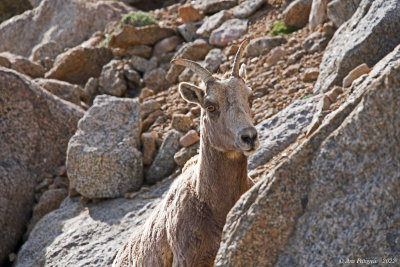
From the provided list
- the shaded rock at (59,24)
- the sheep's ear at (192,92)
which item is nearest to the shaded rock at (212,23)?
the shaded rock at (59,24)

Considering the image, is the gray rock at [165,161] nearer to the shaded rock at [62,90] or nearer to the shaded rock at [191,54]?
the shaded rock at [191,54]

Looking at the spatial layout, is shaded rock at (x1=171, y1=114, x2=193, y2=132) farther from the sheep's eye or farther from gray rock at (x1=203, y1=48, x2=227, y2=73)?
the sheep's eye

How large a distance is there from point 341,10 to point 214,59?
340 cm

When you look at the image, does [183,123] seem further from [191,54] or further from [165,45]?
[165,45]

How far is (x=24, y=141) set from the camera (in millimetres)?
12180

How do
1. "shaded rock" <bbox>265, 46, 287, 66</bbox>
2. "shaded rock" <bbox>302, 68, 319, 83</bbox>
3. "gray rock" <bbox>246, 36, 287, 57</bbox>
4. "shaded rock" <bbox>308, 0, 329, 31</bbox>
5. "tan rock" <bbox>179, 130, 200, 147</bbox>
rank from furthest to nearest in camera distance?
"gray rock" <bbox>246, 36, 287, 57</bbox> → "shaded rock" <bbox>308, 0, 329, 31</bbox> → "shaded rock" <bbox>265, 46, 287, 66</bbox> → "shaded rock" <bbox>302, 68, 319, 83</bbox> → "tan rock" <bbox>179, 130, 200, 147</bbox>

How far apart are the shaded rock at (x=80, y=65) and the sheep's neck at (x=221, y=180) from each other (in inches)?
425

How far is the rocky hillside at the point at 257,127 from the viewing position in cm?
392

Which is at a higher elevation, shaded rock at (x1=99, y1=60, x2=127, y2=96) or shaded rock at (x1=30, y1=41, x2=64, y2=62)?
shaded rock at (x1=30, y1=41, x2=64, y2=62)

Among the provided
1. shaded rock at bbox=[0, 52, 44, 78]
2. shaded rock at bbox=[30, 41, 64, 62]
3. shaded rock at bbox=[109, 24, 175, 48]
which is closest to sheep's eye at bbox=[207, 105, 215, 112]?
shaded rock at bbox=[109, 24, 175, 48]

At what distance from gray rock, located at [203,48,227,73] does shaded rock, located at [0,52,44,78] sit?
5705 mm

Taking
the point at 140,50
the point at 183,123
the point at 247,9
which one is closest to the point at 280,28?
the point at 247,9

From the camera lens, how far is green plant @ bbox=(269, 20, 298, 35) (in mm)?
13209

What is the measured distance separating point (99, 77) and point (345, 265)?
42.4 feet
